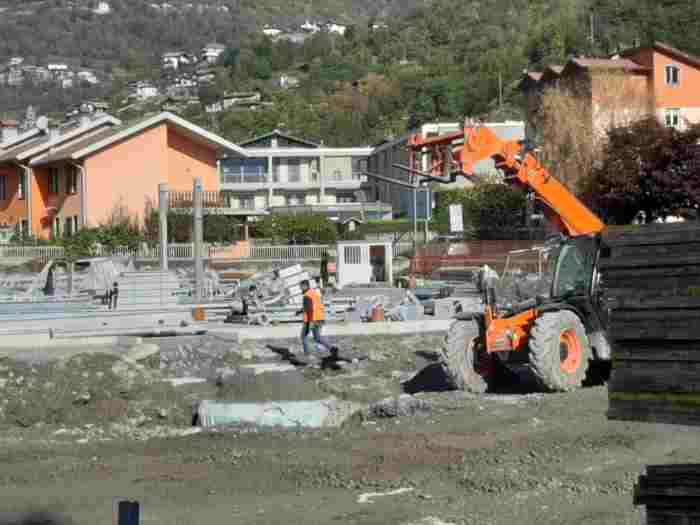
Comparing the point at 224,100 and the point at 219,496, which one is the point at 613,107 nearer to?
the point at 219,496

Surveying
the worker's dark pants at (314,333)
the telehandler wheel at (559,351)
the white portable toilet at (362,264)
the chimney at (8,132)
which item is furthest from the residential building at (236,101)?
the telehandler wheel at (559,351)

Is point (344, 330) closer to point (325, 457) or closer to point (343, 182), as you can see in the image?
point (325, 457)

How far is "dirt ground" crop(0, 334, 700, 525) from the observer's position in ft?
42.7

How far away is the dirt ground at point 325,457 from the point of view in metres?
13.0

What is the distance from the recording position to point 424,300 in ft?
112

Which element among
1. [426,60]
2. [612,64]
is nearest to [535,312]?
[612,64]

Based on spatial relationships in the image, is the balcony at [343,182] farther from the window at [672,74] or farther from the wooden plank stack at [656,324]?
the wooden plank stack at [656,324]

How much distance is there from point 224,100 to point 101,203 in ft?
349

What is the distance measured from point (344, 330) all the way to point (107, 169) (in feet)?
106

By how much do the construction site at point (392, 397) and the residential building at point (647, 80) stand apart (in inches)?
1157

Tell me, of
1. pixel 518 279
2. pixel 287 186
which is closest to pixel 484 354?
pixel 518 279

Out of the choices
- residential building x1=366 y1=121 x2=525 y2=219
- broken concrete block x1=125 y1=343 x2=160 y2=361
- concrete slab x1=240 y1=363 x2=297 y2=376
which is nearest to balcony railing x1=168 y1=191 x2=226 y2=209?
residential building x1=366 y1=121 x2=525 y2=219

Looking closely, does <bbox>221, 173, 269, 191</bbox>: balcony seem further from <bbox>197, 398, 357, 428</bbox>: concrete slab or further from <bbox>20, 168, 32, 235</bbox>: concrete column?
<bbox>197, 398, 357, 428</bbox>: concrete slab

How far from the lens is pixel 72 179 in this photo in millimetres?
59562
